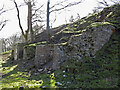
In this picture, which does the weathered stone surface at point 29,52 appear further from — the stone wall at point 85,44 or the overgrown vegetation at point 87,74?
the overgrown vegetation at point 87,74

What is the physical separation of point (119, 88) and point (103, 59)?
2.39 metres

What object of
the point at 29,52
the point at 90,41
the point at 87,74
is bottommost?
the point at 87,74

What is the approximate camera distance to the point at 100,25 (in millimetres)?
7828

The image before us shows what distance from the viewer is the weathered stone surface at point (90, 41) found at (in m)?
7.58

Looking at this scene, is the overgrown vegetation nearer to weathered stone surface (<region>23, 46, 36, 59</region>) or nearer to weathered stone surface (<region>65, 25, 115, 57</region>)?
weathered stone surface (<region>65, 25, 115, 57</region>)

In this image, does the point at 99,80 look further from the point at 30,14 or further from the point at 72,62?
the point at 30,14

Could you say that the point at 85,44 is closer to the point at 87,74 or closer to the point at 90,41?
the point at 90,41

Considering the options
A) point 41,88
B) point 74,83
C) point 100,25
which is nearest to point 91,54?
point 100,25

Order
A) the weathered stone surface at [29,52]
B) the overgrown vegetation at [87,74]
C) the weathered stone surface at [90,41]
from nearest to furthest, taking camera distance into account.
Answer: the overgrown vegetation at [87,74] < the weathered stone surface at [90,41] < the weathered stone surface at [29,52]

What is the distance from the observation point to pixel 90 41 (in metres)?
7.69

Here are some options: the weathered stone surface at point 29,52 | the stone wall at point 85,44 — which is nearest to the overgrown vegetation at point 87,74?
the stone wall at point 85,44

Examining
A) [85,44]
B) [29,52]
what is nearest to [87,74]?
[85,44]

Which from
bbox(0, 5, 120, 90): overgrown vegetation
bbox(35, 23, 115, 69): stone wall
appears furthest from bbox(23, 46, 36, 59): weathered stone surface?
bbox(0, 5, 120, 90): overgrown vegetation

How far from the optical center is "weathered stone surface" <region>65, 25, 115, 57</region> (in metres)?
7.58
